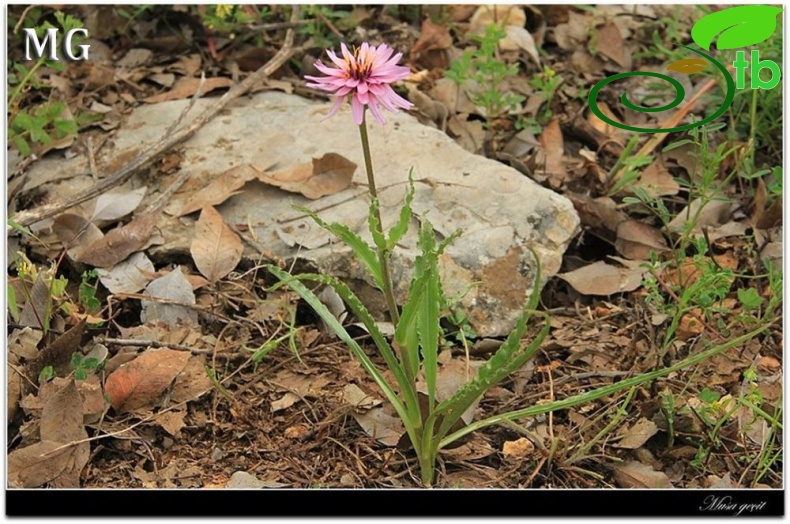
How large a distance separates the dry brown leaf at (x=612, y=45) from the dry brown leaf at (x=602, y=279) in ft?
3.23

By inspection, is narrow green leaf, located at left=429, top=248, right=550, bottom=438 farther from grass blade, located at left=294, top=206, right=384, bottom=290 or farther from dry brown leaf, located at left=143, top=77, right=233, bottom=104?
dry brown leaf, located at left=143, top=77, right=233, bottom=104

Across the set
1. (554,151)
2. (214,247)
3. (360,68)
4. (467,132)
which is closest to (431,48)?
(467,132)

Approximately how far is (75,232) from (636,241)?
1.37 meters

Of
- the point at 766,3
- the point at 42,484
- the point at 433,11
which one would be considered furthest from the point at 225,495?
the point at 433,11

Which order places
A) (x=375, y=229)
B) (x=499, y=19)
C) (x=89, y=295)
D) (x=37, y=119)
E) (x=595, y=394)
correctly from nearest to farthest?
(x=375, y=229) < (x=595, y=394) < (x=89, y=295) < (x=37, y=119) < (x=499, y=19)

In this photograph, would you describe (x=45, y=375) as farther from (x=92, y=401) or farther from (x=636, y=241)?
(x=636, y=241)

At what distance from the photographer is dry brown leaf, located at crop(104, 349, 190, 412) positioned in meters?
2.08

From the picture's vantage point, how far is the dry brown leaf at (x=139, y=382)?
2.08 m

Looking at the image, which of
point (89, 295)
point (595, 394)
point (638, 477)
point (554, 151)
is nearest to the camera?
point (595, 394)

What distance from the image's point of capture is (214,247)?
2.41m

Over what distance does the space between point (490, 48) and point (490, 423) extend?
1270 millimetres

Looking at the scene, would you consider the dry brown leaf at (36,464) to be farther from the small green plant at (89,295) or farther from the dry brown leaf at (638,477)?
the dry brown leaf at (638,477)

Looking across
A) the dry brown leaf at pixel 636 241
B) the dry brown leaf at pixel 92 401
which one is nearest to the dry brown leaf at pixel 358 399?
the dry brown leaf at pixel 92 401

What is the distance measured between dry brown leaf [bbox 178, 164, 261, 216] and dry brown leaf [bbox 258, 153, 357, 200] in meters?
0.04
